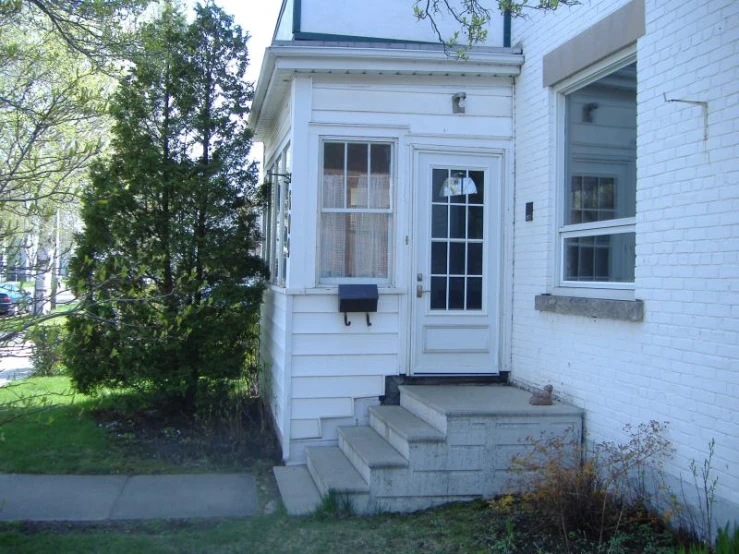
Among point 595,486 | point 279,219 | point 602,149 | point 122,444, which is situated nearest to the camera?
point 595,486

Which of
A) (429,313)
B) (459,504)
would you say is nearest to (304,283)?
(429,313)

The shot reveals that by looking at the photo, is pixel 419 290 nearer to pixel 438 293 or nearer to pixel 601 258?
pixel 438 293

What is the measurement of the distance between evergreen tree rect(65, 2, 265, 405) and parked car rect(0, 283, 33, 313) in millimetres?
3102

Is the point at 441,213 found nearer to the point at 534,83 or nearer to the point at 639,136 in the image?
the point at 534,83

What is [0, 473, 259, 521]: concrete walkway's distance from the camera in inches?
215

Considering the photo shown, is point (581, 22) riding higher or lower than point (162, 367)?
higher

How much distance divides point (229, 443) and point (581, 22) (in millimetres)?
5016

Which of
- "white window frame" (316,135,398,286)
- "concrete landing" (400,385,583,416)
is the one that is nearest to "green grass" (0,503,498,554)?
"concrete landing" (400,385,583,416)

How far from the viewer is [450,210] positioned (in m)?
7.14

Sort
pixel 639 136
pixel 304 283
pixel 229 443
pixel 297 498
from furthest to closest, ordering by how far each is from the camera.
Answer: pixel 229 443 < pixel 304 283 < pixel 297 498 < pixel 639 136

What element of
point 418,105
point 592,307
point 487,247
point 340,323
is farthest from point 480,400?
point 418,105

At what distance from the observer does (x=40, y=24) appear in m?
5.95

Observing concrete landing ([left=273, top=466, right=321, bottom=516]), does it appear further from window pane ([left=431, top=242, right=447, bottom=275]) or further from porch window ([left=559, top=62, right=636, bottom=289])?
porch window ([left=559, top=62, right=636, bottom=289])

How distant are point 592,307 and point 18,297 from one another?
12.9ft
